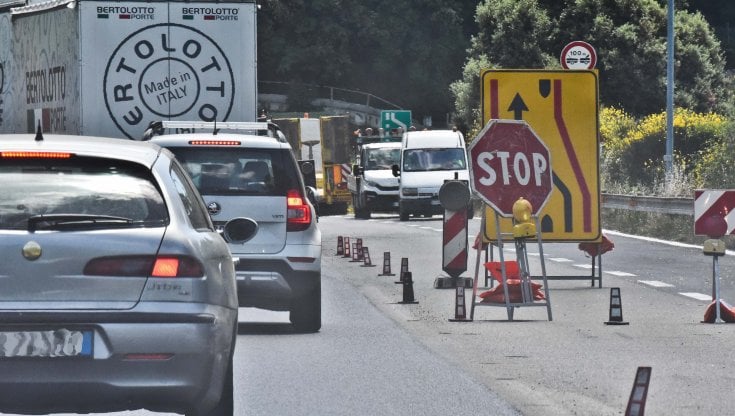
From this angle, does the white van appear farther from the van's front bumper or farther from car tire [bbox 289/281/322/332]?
car tire [bbox 289/281/322/332]

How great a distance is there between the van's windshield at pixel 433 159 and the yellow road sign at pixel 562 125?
83.9 ft

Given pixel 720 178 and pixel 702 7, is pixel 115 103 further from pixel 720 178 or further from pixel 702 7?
pixel 702 7

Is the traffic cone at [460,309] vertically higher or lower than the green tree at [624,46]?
lower

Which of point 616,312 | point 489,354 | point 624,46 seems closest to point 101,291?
point 489,354

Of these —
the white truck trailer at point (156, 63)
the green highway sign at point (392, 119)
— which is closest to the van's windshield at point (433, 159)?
the green highway sign at point (392, 119)

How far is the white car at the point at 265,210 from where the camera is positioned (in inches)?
561

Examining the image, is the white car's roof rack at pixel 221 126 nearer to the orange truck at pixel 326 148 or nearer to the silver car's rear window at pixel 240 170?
the silver car's rear window at pixel 240 170

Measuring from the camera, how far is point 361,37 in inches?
3310

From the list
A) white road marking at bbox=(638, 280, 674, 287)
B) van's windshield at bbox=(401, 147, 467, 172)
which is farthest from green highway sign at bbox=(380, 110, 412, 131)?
white road marking at bbox=(638, 280, 674, 287)

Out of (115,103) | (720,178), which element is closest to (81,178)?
(115,103)

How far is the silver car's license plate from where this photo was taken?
7.50 metres

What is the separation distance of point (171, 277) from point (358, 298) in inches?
411

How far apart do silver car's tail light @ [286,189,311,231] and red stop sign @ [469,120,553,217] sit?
6.38ft

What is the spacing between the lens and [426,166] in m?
44.3
